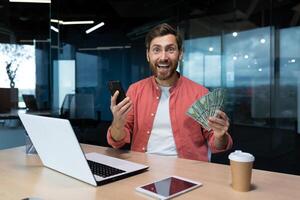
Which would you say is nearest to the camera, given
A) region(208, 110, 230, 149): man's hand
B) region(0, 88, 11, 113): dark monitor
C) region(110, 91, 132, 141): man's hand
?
region(208, 110, 230, 149): man's hand

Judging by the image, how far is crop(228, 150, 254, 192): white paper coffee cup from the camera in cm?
83

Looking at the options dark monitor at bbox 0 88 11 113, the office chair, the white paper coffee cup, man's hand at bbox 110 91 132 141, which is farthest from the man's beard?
the office chair

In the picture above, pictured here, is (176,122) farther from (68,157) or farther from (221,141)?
(68,157)

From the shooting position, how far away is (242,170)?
84 cm

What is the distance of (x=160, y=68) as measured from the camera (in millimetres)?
1465

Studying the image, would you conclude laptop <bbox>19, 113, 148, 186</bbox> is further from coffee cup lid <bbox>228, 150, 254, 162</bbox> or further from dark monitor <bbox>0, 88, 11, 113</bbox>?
dark monitor <bbox>0, 88, 11, 113</bbox>

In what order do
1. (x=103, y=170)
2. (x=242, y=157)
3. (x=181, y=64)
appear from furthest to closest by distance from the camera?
(x=181, y=64), (x=103, y=170), (x=242, y=157)

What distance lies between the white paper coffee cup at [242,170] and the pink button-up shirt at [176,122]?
0.44m

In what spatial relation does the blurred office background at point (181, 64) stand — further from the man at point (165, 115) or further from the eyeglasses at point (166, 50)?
the eyeglasses at point (166, 50)

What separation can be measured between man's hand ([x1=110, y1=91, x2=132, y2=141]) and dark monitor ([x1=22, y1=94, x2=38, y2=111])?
2.68 metres

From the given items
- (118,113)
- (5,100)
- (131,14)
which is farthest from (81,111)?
(118,113)

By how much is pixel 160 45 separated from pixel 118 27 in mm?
3063

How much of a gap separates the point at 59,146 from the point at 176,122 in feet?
A: 2.12

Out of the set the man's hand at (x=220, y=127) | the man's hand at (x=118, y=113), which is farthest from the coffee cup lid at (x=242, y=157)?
the man's hand at (x=118, y=113)
